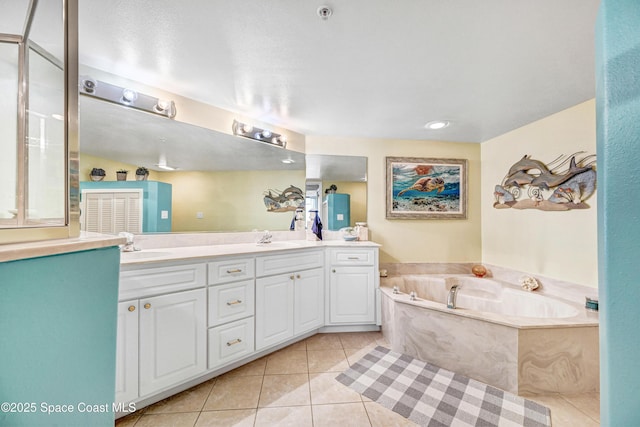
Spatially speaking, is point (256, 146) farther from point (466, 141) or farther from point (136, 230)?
point (466, 141)

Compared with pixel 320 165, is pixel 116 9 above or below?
above

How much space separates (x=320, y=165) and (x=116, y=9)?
2022 millimetres

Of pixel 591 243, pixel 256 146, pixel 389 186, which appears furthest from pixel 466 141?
pixel 256 146

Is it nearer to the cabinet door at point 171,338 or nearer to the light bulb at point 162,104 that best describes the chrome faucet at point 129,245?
the cabinet door at point 171,338

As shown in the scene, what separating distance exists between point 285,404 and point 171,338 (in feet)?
2.70

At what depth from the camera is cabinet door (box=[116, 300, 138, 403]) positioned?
4.32 feet

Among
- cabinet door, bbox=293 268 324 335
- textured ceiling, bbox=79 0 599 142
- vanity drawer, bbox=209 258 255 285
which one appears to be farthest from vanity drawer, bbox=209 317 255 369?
textured ceiling, bbox=79 0 599 142

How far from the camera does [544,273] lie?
235 centimetres

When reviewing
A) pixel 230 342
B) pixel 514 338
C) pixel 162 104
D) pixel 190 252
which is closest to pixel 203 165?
pixel 162 104

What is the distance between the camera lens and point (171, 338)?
1.50 metres

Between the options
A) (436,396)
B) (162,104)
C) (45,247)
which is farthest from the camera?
(162,104)

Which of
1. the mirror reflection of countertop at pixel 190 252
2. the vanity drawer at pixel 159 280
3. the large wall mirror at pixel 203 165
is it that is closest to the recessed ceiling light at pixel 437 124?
the large wall mirror at pixel 203 165

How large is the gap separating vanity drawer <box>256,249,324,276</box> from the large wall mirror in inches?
21.3

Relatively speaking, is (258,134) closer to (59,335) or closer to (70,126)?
(70,126)
